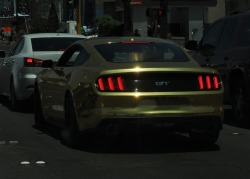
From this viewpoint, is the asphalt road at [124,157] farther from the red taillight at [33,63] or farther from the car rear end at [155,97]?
the red taillight at [33,63]

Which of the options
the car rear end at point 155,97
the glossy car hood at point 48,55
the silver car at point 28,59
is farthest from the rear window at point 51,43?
the car rear end at point 155,97

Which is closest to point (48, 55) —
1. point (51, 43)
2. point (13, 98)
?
point (51, 43)

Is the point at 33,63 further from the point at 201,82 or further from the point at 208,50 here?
the point at 201,82

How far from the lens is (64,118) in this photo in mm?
8555

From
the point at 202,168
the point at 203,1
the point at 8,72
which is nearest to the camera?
the point at 202,168

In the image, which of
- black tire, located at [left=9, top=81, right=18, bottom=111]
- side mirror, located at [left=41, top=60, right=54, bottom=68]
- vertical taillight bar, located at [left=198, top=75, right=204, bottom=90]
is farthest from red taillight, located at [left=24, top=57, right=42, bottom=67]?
vertical taillight bar, located at [left=198, top=75, right=204, bottom=90]

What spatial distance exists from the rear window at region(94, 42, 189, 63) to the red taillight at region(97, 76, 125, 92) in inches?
18.4

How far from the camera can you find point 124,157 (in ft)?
24.9

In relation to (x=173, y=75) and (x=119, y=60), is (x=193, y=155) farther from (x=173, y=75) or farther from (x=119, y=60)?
(x=119, y=60)

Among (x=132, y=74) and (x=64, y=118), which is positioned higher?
(x=132, y=74)

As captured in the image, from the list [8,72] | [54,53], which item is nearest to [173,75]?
[54,53]

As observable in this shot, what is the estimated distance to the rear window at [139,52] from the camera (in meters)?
8.02

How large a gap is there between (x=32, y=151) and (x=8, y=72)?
5570mm

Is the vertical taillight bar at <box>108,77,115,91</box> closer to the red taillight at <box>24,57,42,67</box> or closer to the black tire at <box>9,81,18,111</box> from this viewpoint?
the red taillight at <box>24,57,42,67</box>
